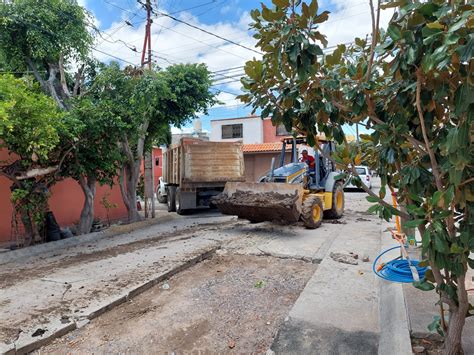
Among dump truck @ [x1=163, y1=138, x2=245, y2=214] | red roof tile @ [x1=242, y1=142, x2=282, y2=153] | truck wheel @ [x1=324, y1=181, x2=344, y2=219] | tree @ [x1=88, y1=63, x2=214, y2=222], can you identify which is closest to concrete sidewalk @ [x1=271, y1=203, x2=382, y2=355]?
truck wheel @ [x1=324, y1=181, x2=344, y2=219]

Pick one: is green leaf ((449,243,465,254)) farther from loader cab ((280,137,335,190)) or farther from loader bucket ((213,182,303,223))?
loader cab ((280,137,335,190))

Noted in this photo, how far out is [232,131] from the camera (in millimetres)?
29656

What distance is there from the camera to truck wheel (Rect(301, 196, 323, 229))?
8.46 meters

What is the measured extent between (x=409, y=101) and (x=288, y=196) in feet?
19.1

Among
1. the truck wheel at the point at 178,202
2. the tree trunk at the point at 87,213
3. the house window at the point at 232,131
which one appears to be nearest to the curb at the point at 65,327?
the tree trunk at the point at 87,213

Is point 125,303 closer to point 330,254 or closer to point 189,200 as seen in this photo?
point 330,254

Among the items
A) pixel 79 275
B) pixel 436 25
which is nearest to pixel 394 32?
pixel 436 25

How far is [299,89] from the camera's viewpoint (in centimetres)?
255

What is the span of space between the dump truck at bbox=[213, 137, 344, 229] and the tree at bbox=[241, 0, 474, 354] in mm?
4442

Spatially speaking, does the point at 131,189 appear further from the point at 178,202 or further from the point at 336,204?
the point at 336,204

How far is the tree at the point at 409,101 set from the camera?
5.39 feet

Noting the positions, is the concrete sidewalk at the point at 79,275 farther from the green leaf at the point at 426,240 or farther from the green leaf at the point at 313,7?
the green leaf at the point at 313,7

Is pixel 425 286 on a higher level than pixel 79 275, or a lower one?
higher

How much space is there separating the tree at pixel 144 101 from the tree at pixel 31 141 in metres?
1.44
